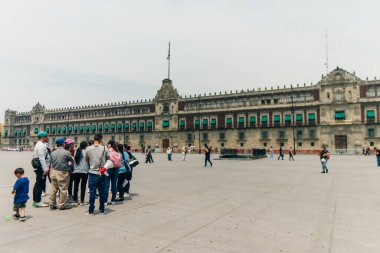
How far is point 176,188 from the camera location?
8.62 m

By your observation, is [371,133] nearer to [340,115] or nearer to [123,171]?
[340,115]

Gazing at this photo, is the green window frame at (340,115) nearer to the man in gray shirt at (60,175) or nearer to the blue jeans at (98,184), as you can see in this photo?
the blue jeans at (98,184)

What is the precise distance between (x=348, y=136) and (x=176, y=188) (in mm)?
39122

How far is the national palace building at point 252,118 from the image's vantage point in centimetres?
3888

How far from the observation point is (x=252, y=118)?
4569cm

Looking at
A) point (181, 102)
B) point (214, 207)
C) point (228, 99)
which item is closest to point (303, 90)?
point (228, 99)

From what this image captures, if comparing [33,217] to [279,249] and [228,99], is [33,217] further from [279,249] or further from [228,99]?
[228,99]

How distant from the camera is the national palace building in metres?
38.9

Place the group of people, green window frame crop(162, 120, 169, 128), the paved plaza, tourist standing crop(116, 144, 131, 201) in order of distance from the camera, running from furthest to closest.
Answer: green window frame crop(162, 120, 169, 128) → tourist standing crop(116, 144, 131, 201) → the group of people → the paved plaza

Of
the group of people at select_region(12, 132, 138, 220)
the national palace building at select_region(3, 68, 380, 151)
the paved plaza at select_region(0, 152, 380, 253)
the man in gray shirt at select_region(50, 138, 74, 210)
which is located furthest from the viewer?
the national palace building at select_region(3, 68, 380, 151)

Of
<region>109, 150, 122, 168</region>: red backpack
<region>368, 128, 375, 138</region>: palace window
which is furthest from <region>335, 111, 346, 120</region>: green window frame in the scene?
<region>109, 150, 122, 168</region>: red backpack

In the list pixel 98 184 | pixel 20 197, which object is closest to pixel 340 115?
pixel 98 184

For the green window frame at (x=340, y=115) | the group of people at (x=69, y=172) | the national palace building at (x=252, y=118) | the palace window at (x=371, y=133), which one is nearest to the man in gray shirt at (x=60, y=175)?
the group of people at (x=69, y=172)

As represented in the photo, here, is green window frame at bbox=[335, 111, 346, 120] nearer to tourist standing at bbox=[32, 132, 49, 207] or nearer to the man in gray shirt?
the man in gray shirt
